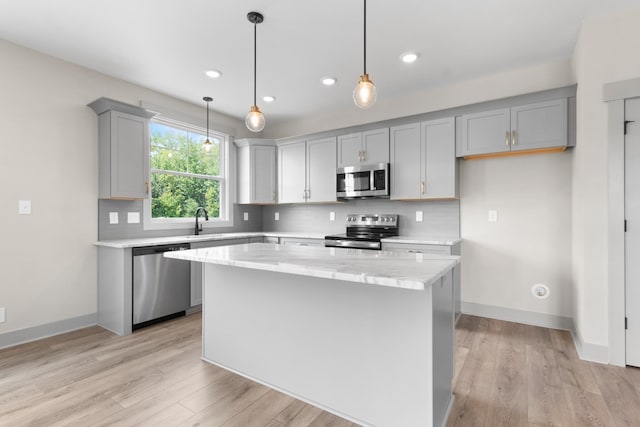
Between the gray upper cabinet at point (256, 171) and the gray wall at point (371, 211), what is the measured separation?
1.64 ft

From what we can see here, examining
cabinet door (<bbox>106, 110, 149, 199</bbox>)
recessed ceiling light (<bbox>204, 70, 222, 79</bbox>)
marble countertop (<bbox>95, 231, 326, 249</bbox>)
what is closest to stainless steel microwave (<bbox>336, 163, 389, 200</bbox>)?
marble countertop (<bbox>95, 231, 326, 249</bbox>)

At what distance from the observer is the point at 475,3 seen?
91.2 inches

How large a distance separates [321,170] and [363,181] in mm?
710

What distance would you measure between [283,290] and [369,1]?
214 centimetres

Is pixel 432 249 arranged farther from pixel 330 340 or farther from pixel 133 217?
pixel 133 217

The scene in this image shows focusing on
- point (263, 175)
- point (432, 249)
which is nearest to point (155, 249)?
point (263, 175)

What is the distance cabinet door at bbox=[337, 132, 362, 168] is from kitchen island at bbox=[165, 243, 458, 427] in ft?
7.40

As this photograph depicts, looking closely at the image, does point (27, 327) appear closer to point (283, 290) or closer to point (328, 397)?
point (283, 290)

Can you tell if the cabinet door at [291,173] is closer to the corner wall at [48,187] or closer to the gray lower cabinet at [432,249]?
the gray lower cabinet at [432,249]

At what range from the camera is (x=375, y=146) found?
4016 mm

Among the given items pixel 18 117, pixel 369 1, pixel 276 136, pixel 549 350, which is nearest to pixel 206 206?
pixel 276 136

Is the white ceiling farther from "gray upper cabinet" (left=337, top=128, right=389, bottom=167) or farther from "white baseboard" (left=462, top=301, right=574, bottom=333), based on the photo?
"white baseboard" (left=462, top=301, right=574, bottom=333)

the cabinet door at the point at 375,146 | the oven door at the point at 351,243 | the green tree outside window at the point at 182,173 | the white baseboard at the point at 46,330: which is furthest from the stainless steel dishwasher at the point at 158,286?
the cabinet door at the point at 375,146

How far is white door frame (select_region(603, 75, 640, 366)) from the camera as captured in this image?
7.89 feet
